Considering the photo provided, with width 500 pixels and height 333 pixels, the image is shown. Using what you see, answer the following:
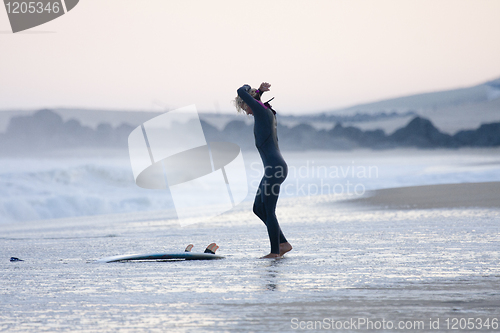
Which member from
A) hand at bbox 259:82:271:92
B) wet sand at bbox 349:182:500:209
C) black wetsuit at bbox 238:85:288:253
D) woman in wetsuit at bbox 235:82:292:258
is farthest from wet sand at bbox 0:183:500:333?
wet sand at bbox 349:182:500:209

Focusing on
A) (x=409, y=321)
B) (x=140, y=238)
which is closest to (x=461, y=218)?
(x=140, y=238)

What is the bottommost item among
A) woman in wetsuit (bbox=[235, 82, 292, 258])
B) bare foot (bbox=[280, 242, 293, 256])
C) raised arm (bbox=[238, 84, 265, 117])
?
bare foot (bbox=[280, 242, 293, 256])

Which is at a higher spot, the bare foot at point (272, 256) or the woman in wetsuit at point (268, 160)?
the woman in wetsuit at point (268, 160)

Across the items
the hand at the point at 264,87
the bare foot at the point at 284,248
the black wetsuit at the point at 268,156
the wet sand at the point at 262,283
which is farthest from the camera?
the hand at the point at 264,87

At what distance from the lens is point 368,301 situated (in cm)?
447

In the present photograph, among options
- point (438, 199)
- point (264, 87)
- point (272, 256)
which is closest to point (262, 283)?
point (272, 256)

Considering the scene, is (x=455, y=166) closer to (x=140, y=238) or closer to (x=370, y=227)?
(x=370, y=227)

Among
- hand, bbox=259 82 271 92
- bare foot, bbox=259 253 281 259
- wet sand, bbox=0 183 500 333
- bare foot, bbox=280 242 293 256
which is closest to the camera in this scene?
wet sand, bbox=0 183 500 333

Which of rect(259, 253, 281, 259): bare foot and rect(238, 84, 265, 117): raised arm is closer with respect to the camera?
rect(259, 253, 281, 259): bare foot

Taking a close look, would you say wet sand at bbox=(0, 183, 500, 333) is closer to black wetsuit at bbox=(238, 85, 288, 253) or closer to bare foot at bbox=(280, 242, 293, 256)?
bare foot at bbox=(280, 242, 293, 256)

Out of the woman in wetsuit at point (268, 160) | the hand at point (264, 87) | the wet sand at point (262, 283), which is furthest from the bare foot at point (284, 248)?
the hand at point (264, 87)

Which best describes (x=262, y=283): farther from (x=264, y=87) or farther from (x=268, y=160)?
(x=264, y=87)

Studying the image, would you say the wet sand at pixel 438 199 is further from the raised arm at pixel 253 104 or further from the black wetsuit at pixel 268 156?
the raised arm at pixel 253 104

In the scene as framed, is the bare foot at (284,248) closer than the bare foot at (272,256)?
No
